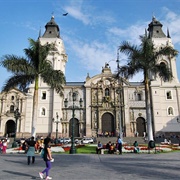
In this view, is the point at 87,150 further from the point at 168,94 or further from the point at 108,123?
the point at 168,94

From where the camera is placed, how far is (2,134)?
1553 inches

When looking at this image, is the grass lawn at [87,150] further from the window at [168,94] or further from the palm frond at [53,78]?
the window at [168,94]

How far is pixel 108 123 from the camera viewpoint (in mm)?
41781

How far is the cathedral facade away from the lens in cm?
3991

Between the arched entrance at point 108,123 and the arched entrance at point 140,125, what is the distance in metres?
4.97

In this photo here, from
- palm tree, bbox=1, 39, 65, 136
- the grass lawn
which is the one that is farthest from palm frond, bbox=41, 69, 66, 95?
the grass lawn

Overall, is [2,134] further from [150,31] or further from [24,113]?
[150,31]

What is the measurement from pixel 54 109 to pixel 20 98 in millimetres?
7456

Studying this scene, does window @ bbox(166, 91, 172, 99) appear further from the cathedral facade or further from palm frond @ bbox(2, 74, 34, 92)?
palm frond @ bbox(2, 74, 34, 92)

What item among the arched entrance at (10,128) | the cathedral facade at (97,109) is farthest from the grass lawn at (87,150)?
the arched entrance at (10,128)

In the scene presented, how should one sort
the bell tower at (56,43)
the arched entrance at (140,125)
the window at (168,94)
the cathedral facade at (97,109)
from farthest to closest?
the bell tower at (56,43)
the window at (168,94)
the arched entrance at (140,125)
the cathedral facade at (97,109)

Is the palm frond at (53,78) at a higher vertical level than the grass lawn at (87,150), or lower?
higher

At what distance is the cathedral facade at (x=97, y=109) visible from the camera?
39906 millimetres

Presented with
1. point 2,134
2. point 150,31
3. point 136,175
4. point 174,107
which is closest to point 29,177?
point 136,175
